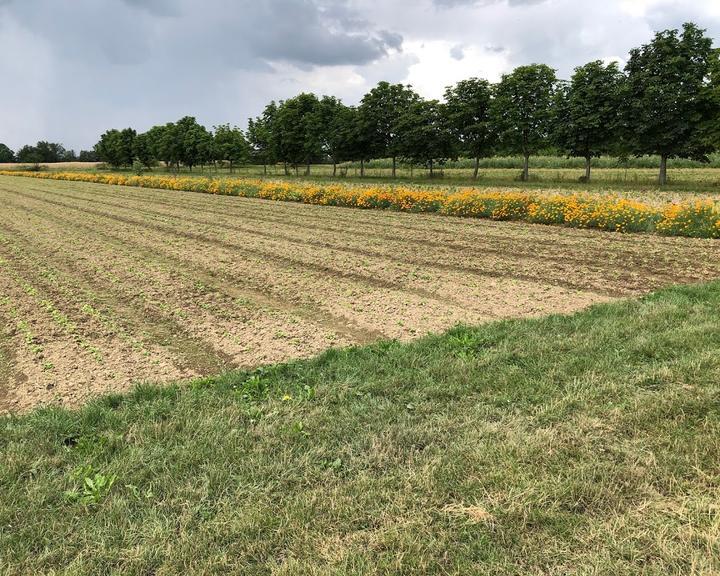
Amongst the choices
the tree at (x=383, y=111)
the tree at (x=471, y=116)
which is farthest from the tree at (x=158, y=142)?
the tree at (x=471, y=116)

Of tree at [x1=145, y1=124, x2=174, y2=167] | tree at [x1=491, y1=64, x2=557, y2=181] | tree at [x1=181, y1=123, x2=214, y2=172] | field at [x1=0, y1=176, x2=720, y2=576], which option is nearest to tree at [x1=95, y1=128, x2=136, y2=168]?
tree at [x1=145, y1=124, x2=174, y2=167]

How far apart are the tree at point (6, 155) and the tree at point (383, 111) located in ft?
448

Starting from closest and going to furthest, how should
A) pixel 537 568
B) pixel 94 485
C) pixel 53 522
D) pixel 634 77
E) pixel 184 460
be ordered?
pixel 537 568
pixel 53 522
pixel 94 485
pixel 184 460
pixel 634 77

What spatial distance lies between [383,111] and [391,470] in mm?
46594

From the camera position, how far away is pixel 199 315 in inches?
271

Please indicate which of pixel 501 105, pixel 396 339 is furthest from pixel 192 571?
pixel 501 105

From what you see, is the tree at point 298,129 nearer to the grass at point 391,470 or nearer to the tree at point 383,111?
the tree at point 383,111

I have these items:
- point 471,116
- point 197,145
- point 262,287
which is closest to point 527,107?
point 471,116

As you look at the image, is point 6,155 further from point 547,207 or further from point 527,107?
point 547,207

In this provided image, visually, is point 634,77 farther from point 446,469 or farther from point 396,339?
point 446,469

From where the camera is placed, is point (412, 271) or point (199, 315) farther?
point (412, 271)

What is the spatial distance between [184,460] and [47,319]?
4937 mm

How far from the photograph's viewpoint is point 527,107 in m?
36.2

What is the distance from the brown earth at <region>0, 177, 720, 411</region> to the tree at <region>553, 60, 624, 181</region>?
22261mm
